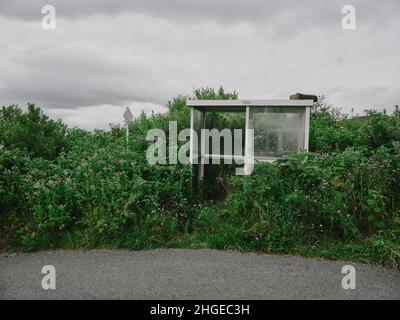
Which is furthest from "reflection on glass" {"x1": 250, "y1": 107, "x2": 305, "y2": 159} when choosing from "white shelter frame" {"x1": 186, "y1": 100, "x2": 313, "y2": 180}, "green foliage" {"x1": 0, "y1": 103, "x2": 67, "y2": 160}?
"green foliage" {"x1": 0, "y1": 103, "x2": 67, "y2": 160}

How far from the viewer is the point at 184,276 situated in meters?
4.44

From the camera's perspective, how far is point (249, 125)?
7.76 meters

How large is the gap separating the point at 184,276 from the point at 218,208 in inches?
80.4

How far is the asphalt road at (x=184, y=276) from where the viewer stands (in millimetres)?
4012

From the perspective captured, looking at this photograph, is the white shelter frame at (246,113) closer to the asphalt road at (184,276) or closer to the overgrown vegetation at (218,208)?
the overgrown vegetation at (218,208)

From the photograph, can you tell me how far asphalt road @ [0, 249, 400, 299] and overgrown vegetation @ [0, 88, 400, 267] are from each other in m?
0.29

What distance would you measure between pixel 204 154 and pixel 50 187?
135 inches

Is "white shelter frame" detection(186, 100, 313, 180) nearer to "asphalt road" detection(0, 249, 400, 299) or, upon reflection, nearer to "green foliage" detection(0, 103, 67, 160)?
"asphalt road" detection(0, 249, 400, 299)

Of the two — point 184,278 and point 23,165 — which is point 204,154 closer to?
point 23,165

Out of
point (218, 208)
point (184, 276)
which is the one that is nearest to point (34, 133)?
point (218, 208)

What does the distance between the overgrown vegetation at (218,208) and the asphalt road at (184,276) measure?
11.5 inches

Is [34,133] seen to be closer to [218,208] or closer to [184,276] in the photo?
[218,208]
